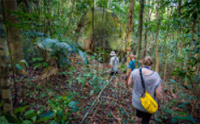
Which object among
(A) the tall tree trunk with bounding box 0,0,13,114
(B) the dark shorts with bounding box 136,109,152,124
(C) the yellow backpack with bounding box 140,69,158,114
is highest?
(A) the tall tree trunk with bounding box 0,0,13,114

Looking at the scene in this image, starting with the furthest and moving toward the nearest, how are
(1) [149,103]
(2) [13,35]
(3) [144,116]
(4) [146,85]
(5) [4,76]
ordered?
(2) [13,35], (3) [144,116], (4) [146,85], (1) [149,103], (5) [4,76]

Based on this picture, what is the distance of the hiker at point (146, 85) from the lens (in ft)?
7.38

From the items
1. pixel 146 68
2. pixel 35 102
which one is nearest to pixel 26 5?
pixel 35 102

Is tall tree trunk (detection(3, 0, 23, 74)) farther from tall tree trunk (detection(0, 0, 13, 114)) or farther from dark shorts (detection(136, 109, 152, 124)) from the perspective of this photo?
dark shorts (detection(136, 109, 152, 124))

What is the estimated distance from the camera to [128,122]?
3168mm

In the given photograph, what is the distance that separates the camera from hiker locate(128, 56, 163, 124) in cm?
225

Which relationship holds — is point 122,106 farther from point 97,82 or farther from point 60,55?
point 60,55

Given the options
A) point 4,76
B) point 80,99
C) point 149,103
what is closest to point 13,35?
point 80,99

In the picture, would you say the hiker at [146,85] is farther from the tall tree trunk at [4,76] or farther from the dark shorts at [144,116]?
the tall tree trunk at [4,76]

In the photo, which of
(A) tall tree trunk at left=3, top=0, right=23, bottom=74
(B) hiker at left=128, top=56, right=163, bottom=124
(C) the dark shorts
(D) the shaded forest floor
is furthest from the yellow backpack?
(A) tall tree trunk at left=3, top=0, right=23, bottom=74

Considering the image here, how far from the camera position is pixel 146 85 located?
2.31 metres

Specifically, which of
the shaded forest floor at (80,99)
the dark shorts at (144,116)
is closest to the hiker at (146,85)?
the dark shorts at (144,116)

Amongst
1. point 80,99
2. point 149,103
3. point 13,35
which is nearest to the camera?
point 149,103

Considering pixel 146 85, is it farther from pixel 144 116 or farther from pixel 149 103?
pixel 144 116
